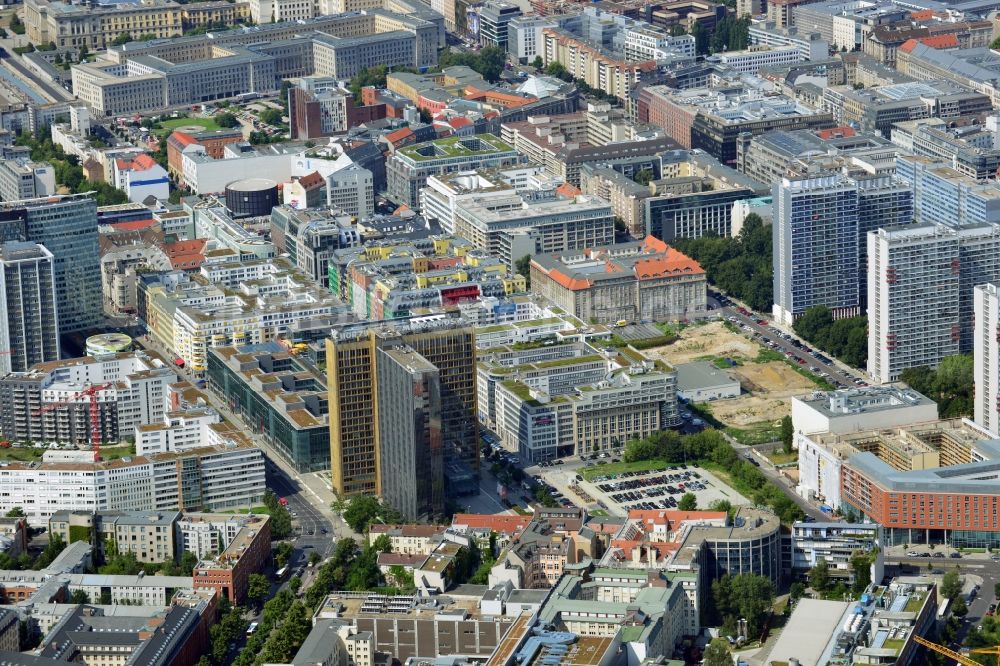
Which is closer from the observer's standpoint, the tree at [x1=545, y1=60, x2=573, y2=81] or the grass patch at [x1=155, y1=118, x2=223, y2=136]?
the grass patch at [x1=155, y1=118, x2=223, y2=136]

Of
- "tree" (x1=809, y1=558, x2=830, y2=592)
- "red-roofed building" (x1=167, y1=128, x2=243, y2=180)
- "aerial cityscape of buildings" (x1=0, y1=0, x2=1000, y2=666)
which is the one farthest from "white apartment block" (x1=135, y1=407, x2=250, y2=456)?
"red-roofed building" (x1=167, y1=128, x2=243, y2=180)

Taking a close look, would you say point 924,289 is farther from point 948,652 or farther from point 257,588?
point 257,588

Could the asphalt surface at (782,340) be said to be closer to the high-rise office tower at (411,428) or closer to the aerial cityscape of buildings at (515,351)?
the aerial cityscape of buildings at (515,351)

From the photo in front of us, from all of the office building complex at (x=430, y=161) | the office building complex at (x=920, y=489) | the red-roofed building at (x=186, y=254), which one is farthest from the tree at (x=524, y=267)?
the office building complex at (x=920, y=489)

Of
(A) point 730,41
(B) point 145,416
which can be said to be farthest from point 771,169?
(B) point 145,416

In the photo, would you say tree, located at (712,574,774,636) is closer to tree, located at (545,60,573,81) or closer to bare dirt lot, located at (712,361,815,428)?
bare dirt lot, located at (712,361,815,428)

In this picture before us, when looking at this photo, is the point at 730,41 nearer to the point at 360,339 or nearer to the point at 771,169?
the point at 771,169
